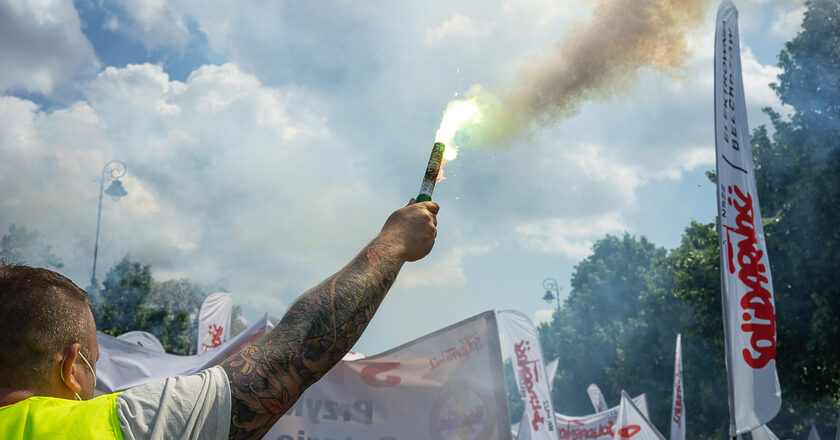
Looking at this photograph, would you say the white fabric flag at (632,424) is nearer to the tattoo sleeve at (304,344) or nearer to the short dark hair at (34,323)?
the tattoo sleeve at (304,344)

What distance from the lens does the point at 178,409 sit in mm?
1251

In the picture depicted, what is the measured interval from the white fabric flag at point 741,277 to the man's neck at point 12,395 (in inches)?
201

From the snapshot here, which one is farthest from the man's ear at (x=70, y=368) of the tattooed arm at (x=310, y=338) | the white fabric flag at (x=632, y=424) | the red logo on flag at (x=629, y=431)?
the red logo on flag at (x=629, y=431)

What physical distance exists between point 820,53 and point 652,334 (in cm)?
1983

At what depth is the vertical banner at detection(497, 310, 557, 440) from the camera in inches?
431

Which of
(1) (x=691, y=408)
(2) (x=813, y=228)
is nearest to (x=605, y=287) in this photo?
(1) (x=691, y=408)

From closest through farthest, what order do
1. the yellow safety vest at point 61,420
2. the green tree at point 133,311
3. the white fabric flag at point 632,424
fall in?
the yellow safety vest at point 61,420 < the white fabric flag at point 632,424 < the green tree at point 133,311

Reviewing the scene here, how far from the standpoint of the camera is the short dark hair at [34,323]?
1.33 metres

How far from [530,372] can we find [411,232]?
1089cm

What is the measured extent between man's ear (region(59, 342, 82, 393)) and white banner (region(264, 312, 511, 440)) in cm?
458

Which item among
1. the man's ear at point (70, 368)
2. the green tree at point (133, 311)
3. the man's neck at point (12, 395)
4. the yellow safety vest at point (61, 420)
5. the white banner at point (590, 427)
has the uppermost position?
the green tree at point (133, 311)

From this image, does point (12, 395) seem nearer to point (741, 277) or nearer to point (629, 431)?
point (741, 277)

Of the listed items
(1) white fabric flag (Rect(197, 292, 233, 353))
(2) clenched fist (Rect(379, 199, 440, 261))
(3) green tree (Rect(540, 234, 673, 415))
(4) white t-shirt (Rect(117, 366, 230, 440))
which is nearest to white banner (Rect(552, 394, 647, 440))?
(1) white fabric flag (Rect(197, 292, 233, 353))

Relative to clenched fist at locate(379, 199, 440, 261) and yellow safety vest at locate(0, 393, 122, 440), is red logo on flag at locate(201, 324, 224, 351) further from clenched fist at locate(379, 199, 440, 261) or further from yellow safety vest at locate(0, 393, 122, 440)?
yellow safety vest at locate(0, 393, 122, 440)
